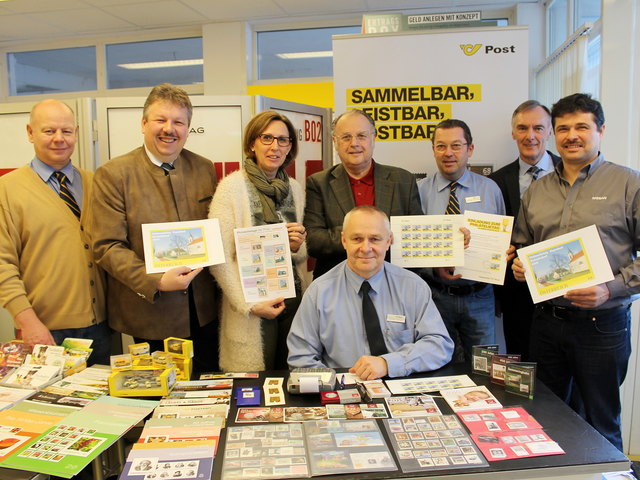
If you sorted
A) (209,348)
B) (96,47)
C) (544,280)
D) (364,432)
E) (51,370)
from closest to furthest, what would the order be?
(364,432) < (51,370) < (544,280) < (209,348) < (96,47)

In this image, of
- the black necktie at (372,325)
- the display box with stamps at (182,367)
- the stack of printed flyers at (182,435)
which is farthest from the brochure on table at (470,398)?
the display box with stamps at (182,367)

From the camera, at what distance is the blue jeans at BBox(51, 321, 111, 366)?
112 inches

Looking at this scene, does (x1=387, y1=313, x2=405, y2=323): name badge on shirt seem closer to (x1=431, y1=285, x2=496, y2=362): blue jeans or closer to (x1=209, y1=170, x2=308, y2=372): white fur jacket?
(x1=209, y1=170, x2=308, y2=372): white fur jacket

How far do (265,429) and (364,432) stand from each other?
0.35m

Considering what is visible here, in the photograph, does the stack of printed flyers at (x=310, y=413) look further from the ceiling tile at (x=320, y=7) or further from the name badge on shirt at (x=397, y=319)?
the ceiling tile at (x=320, y=7)

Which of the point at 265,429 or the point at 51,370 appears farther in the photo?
the point at 51,370

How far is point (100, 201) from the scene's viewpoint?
8.64 ft

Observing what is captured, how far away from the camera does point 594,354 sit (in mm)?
2621

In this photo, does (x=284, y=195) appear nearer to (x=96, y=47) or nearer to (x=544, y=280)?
(x=544, y=280)

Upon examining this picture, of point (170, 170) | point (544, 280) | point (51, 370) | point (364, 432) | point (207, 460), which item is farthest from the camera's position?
point (170, 170)

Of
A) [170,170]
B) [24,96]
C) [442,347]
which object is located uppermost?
[24,96]

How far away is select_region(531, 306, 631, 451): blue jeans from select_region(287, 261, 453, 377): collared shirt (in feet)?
2.53

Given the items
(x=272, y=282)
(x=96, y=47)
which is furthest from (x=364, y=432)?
(x=96, y=47)

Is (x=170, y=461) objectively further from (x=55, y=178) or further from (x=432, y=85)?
(x=432, y=85)
